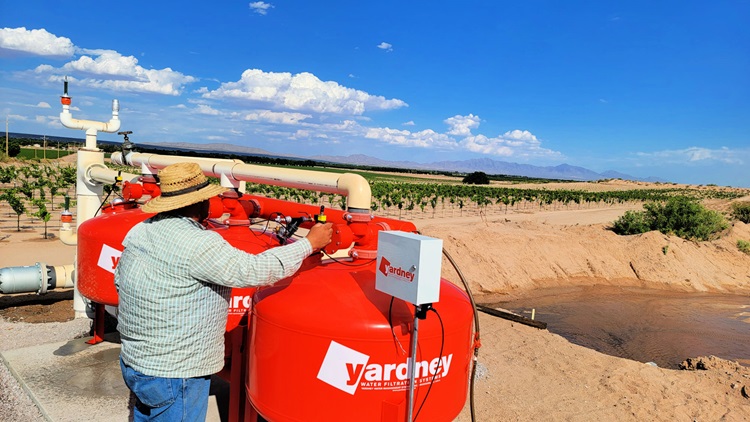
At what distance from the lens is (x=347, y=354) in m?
2.83

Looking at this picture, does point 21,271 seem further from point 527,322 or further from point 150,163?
point 527,322

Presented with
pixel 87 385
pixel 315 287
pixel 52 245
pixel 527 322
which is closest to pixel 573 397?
pixel 527 322

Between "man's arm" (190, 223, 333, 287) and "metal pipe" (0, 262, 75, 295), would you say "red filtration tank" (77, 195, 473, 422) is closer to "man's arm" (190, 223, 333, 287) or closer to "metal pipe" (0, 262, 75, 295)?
"man's arm" (190, 223, 333, 287)

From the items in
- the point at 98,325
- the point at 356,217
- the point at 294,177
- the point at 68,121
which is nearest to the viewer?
the point at 356,217

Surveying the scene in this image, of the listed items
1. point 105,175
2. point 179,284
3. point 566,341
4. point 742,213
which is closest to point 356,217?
point 179,284

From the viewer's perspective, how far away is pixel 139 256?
A: 2.65 m

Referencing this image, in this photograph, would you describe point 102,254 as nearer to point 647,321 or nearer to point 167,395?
point 167,395

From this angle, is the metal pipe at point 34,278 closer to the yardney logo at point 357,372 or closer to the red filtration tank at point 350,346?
the red filtration tank at point 350,346

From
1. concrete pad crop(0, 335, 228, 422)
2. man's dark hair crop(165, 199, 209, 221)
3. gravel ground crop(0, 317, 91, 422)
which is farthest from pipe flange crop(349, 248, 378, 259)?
gravel ground crop(0, 317, 91, 422)

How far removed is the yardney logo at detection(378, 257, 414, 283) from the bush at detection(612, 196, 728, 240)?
22745 mm

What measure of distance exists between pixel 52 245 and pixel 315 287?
14.0 meters

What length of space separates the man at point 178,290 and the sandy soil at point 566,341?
3048 millimetres

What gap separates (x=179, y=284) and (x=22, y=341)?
5.45m

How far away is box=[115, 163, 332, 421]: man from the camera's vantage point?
2545mm
